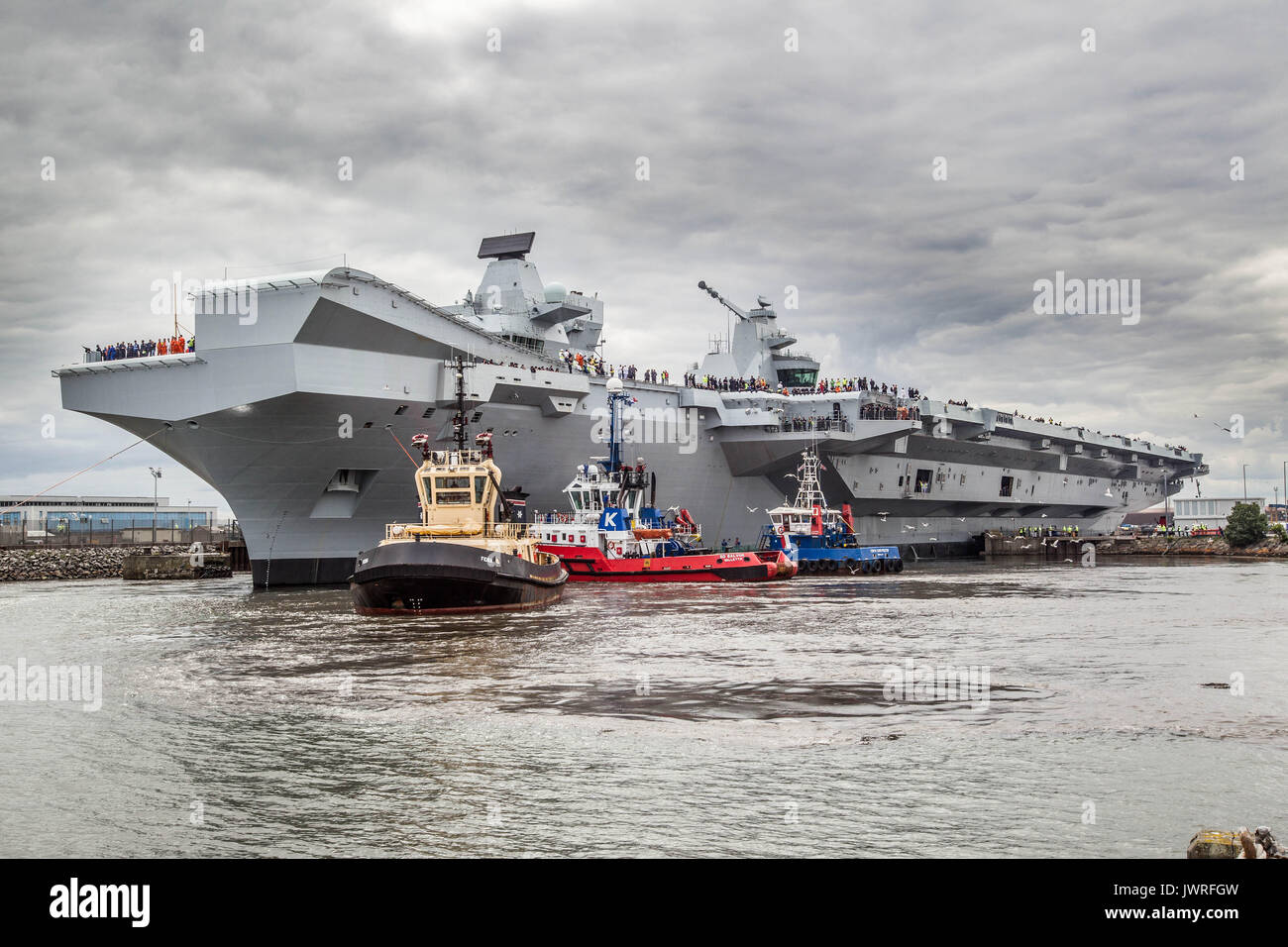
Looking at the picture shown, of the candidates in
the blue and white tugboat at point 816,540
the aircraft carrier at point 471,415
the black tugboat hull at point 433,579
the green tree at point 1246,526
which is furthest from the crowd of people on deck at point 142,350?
the green tree at point 1246,526

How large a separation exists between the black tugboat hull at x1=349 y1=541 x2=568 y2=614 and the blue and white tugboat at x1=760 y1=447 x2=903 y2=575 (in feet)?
53.0

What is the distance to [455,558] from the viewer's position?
1920 cm

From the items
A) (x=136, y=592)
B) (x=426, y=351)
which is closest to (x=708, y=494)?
(x=426, y=351)

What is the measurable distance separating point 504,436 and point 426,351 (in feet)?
12.4

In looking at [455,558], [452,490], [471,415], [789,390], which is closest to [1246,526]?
[789,390]

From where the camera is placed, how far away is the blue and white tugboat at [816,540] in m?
35.6

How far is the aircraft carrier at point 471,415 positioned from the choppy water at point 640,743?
784cm

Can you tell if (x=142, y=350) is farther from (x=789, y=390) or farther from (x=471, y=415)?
(x=789, y=390)

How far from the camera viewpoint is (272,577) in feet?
90.2

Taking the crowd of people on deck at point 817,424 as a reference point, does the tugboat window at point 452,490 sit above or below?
below

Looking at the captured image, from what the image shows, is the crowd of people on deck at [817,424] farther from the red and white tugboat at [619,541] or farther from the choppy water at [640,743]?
the choppy water at [640,743]

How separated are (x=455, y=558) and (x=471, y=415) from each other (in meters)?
8.34
